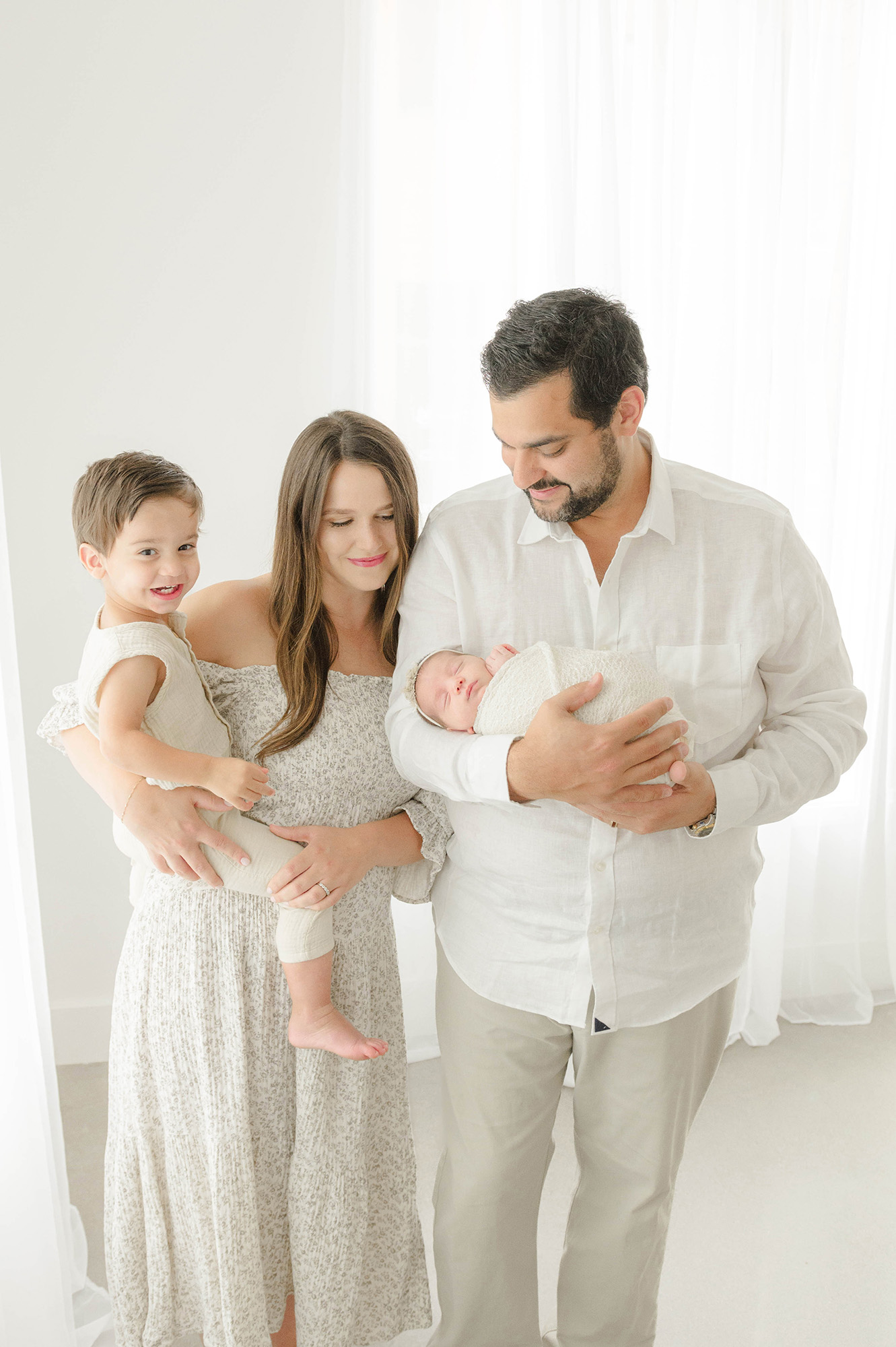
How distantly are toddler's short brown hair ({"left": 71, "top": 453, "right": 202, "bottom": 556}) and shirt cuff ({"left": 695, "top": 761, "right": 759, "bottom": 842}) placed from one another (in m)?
0.89

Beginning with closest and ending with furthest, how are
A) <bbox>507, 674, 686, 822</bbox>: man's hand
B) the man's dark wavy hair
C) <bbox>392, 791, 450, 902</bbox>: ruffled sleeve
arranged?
<bbox>507, 674, 686, 822</bbox>: man's hand → the man's dark wavy hair → <bbox>392, 791, 450, 902</bbox>: ruffled sleeve

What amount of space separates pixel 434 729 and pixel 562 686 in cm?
20

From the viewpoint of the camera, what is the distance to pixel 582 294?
1412mm

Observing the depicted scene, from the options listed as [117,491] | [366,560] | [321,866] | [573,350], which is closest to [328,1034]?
[321,866]

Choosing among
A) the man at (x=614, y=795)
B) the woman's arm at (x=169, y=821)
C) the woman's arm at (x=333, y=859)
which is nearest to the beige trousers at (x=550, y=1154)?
the man at (x=614, y=795)

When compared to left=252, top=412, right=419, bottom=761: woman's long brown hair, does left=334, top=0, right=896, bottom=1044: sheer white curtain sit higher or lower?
higher

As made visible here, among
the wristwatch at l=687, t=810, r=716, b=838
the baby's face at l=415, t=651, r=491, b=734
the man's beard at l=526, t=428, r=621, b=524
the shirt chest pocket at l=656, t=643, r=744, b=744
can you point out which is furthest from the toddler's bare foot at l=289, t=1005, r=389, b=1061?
the man's beard at l=526, t=428, r=621, b=524

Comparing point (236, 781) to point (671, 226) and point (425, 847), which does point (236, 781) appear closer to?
point (425, 847)

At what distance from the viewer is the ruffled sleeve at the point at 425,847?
5.23 ft

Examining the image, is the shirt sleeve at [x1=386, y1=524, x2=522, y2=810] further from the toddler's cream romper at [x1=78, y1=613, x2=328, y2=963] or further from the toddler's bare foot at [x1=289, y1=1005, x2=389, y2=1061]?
the toddler's bare foot at [x1=289, y1=1005, x2=389, y2=1061]

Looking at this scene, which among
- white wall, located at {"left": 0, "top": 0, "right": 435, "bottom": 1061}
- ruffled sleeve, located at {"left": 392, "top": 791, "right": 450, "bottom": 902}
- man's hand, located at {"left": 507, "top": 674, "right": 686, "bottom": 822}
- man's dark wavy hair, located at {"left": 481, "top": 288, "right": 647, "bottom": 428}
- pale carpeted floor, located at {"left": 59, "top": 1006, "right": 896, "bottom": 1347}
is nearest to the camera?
man's hand, located at {"left": 507, "top": 674, "right": 686, "bottom": 822}

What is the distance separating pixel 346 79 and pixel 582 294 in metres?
1.34

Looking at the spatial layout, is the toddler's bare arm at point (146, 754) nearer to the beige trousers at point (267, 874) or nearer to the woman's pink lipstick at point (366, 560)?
the beige trousers at point (267, 874)

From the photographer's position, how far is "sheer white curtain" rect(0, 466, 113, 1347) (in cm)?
141
